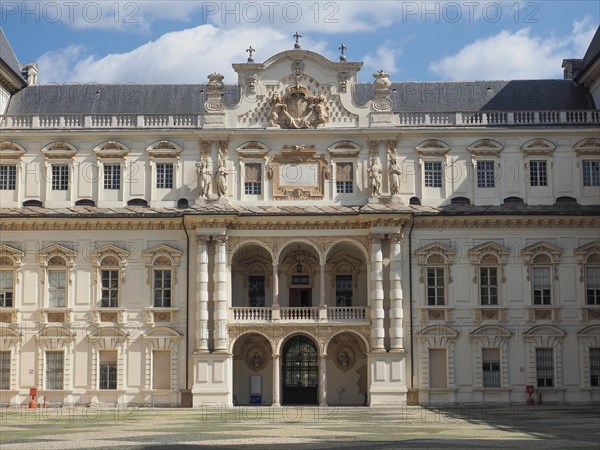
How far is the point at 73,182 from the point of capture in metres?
59.2

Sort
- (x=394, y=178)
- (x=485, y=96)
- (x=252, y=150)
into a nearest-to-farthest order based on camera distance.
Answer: (x=394, y=178) → (x=252, y=150) → (x=485, y=96)

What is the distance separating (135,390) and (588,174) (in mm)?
26860

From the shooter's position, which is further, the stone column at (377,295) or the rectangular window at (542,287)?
the rectangular window at (542,287)

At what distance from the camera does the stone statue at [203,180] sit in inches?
2291

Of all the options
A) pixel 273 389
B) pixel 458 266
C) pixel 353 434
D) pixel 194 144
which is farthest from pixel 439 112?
pixel 353 434

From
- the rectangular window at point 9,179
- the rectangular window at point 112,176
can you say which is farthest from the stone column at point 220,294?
the rectangular window at point 9,179

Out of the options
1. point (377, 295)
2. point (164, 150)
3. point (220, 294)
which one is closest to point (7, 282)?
point (164, 150)

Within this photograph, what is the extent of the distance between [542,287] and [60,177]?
87.2 ft

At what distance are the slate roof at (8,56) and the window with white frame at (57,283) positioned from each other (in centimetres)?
1171

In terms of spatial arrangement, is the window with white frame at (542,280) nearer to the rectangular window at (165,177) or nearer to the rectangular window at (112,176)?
the rectangular window at (165,177)

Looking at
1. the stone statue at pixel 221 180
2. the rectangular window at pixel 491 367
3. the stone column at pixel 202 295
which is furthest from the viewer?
the stone statue at pixel 221 180

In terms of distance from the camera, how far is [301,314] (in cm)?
5841

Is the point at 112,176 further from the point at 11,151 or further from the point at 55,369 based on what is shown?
the point at 55,369

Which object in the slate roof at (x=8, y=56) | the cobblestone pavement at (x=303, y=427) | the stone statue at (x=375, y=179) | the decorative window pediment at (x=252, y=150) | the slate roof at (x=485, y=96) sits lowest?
the cobblestone pavement at (x=303, y=427)
